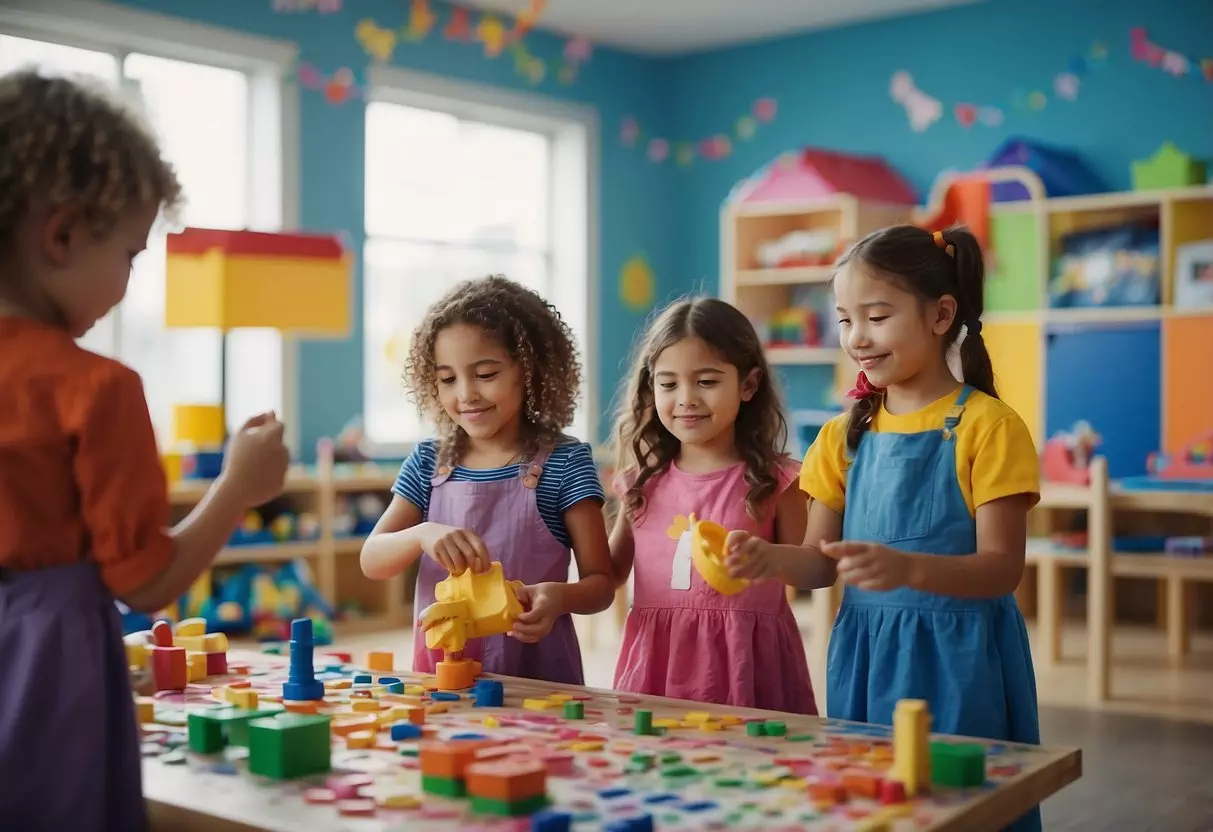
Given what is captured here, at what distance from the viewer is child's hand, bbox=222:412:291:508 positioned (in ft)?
3.80

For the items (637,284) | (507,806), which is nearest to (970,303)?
(507,806)

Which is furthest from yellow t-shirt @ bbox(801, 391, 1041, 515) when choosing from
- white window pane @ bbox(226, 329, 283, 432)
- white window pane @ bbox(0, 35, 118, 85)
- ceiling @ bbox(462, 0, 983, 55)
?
ceiling @ bbox(462, 0, 983, 55)

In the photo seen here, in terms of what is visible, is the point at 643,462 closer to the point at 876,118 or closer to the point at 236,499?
the point at 236,499

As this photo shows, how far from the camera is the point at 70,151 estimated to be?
1.06 m

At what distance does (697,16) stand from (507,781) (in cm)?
571

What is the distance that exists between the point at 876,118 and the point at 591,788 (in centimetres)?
566

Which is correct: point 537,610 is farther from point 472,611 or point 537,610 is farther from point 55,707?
point 55,707

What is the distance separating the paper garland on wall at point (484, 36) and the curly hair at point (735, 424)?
4101mm

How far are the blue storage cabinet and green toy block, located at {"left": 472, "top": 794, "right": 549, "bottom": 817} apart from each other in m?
4.89

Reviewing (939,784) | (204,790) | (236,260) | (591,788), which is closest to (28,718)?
(204,790)

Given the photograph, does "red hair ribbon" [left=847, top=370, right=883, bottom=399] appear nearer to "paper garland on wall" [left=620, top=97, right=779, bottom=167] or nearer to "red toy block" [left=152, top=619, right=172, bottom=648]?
"red toy block" [left=152, top=619, right=172, bottom=648]

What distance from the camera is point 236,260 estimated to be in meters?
4.18

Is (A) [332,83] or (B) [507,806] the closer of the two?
(B) [507,806]

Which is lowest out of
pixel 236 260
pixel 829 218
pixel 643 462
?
pixel 643 462
